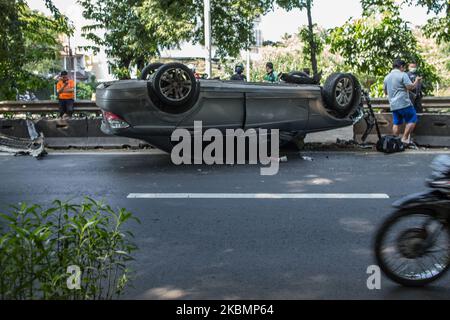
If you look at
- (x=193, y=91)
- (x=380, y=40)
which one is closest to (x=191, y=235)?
(x=193, y=91)

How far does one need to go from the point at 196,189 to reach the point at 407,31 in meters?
12.8

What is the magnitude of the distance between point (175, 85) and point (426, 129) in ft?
18.1

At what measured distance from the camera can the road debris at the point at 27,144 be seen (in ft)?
37.8

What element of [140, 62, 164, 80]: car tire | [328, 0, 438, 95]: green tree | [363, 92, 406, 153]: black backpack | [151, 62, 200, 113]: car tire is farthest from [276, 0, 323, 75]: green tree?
[151, 62, 200, 113]: car tire

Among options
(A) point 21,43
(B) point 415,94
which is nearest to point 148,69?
(A) point 21,43

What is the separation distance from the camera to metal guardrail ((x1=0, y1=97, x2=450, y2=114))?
522 inches

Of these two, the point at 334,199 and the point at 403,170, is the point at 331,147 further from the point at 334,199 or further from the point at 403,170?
the point at 334,199

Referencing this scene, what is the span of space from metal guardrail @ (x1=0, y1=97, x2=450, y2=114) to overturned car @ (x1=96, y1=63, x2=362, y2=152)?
2.04 meters

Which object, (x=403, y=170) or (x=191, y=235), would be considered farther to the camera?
(x=403, y=170)

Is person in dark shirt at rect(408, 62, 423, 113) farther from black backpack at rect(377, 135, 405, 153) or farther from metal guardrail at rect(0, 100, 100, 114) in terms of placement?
metal guardrail at rect(0, 100, 100, 114)

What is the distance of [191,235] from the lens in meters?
6.00

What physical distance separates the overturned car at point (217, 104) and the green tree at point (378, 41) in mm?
7471

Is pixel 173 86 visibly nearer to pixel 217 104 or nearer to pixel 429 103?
pixel 217 104

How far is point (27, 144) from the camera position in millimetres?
11984
